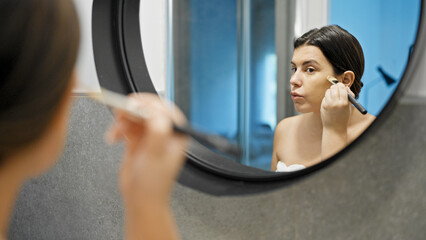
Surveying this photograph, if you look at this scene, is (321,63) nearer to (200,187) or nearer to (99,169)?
(200,187)

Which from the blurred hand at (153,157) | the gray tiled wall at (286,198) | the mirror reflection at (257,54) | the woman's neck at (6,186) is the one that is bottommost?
the mirror reflection at (257,54)

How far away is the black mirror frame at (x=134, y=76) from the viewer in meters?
0.87

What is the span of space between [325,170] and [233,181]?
219mm

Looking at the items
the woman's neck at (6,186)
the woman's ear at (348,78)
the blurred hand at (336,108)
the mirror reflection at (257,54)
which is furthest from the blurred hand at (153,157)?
the mirror reflection at (257,54)

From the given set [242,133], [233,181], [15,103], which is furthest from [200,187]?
[242,133]

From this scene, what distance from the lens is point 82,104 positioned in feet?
3.44

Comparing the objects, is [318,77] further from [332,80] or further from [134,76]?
[134,76]

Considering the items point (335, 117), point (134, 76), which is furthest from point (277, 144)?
point (134, 76)

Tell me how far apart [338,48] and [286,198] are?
68 cm

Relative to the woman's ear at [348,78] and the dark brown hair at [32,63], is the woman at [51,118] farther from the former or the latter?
the woman's ear at [348,78]

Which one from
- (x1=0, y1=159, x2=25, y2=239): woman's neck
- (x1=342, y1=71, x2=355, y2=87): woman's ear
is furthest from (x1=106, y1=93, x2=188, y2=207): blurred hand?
(x1=342, y1=71, x2=355, y2=87): woman's ear

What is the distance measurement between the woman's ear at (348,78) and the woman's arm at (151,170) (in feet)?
3.24

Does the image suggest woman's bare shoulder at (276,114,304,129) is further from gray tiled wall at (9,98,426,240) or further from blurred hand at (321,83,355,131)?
gray tiled wall at (9,98,426,240)

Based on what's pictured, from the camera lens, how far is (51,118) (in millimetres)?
428
